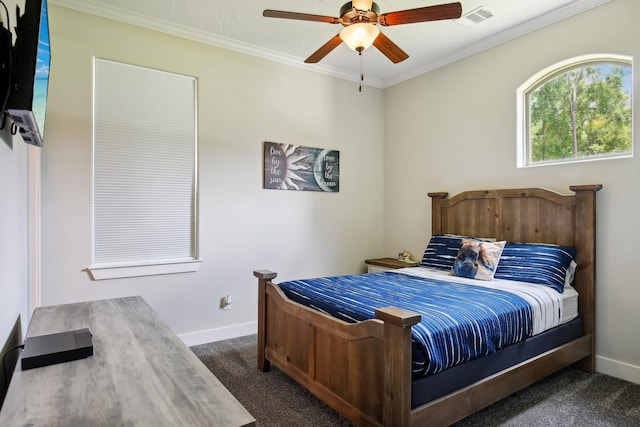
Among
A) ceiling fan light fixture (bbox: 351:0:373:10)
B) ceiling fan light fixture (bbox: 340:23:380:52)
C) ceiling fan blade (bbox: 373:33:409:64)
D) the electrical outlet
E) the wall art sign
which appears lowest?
the electrical outlet

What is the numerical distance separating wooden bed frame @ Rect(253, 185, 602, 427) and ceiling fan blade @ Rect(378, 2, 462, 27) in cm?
163

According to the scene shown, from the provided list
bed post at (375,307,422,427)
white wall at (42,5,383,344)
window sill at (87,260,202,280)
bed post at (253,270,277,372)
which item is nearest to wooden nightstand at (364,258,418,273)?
white wall at (42,5,383,344)

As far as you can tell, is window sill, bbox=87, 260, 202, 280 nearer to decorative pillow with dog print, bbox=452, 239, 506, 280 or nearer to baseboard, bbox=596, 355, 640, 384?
decorative pillow with dog print, bbox=452, 239, 506, 280

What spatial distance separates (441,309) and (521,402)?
934 mm

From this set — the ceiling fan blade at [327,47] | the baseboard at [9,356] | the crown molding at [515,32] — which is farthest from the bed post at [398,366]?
the crown molding at [515,32]

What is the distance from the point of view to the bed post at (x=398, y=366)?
1619mm

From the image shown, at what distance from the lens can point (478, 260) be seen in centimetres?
298

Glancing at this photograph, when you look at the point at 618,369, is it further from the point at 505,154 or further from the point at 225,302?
the point at 225,302

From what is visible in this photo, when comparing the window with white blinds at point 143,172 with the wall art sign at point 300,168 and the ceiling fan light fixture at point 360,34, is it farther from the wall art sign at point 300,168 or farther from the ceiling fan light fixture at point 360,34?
the ceiling fan light fixture at point 360,34

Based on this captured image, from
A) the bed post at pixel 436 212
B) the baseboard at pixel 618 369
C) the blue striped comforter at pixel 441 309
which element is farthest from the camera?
the bed post at pixel 436 212

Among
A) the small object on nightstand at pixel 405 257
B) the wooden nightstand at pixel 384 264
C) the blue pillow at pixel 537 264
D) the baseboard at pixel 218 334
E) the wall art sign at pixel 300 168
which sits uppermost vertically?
the wall art sign at pixel 300 168

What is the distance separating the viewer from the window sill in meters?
2.90

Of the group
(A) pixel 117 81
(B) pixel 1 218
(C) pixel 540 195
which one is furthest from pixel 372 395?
(A) pixel 117 81

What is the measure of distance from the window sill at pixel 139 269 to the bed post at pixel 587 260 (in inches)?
127
